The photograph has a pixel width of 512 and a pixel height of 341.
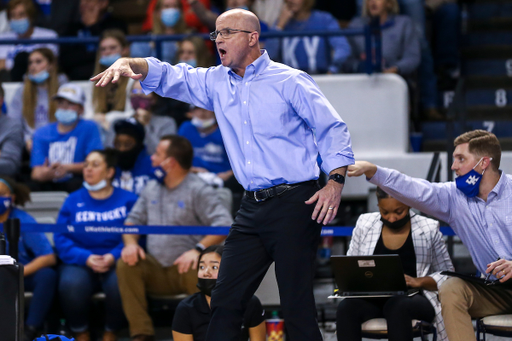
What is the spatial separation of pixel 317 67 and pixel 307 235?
4248 millimetres

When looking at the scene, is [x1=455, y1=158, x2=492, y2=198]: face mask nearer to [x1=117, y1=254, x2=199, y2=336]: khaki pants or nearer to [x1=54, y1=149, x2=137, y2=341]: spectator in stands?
[x1=117, y1=254, x2=199, y2=336]: khaki pants

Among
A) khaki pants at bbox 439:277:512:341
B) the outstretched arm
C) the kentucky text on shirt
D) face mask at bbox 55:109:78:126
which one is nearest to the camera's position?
the outstretched arm

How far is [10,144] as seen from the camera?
6.91 meters

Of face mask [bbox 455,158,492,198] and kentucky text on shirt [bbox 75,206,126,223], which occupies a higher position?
face mask [bbox 455,158,492,198]

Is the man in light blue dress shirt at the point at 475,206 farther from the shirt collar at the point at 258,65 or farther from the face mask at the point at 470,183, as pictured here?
the shirt collar at the point at 258,65

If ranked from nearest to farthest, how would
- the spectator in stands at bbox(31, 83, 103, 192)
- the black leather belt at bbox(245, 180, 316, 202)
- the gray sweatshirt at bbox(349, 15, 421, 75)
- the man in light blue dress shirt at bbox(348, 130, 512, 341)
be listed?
the black leather belt at bbox(245, 180, 316, 202), the man in light blue dress shirt at bbox(348, 130, 512, 341), the spectator in stands at bbox(31, 83, 103, 192), the gray sweatshirt at bbox(349, 15, 421, 75)

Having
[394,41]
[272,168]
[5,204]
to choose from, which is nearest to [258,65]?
[272,168]

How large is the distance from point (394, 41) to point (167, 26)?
7.98 ft

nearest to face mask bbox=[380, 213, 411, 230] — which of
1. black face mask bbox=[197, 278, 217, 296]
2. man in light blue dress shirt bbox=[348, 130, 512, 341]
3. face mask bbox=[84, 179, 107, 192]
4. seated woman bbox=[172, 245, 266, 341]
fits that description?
man in light blue dress shirt bbox=[348, 130, 512, 341]

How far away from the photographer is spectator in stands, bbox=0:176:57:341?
5.39m

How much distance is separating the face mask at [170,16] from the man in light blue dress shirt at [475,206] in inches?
172

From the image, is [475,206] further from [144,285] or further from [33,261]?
[33,261]

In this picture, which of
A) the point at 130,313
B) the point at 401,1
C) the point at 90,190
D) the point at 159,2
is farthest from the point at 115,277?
the point at 401,1

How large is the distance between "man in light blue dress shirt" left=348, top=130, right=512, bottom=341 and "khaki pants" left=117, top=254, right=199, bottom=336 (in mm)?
1909
